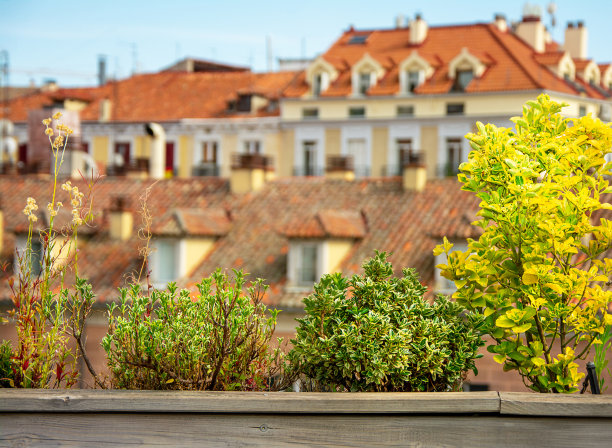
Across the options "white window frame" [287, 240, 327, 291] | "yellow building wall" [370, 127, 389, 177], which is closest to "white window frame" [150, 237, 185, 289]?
"white window frame" [287, 240, 327, 291]

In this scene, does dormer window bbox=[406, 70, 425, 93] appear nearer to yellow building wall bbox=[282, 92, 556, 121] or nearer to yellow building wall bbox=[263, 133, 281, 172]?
yellow building wall bbox=[282, 92, 556, 121]

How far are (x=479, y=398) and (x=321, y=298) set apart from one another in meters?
0.73

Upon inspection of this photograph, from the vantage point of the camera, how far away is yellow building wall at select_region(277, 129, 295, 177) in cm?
4484

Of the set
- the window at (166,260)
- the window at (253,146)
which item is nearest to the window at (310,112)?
the window at (253,146)

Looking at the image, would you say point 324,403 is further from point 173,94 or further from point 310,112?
point 173,94

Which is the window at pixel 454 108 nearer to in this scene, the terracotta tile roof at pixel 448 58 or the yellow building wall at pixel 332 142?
the terracotta tile roof at pixel 448 58

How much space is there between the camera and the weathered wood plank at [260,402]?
356cm

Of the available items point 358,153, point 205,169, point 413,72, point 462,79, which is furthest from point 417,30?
point 205,169

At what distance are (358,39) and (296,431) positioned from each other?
45.0 m

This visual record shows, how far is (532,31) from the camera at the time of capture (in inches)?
1781

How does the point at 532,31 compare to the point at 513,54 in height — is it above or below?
above

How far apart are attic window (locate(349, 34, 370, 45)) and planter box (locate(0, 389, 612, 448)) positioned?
44.4 metres

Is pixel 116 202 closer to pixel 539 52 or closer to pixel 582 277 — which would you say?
pixel 582 277

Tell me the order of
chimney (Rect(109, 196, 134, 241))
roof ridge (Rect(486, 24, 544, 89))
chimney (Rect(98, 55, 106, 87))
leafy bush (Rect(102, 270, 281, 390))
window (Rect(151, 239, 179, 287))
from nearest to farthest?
leafy bush (Rect(102, 270, 281, 390)) < window (Rect(151, 239, 179, 287)) < chimney (Rect(109, 196, 134, 241)) < roof ridge (Rect(486, 24, 544, 89)) < chimney (Rect(98, 55, 106, 87))
